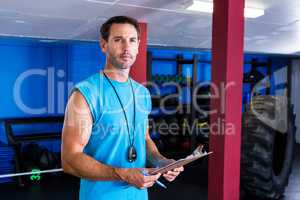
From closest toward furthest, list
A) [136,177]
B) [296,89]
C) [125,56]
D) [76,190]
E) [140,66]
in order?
[136,177]
[125,56]
[140,66]
[76,190]
[296,89]

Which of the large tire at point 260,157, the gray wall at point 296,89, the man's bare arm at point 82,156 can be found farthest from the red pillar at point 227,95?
the gray wall at point 296,89

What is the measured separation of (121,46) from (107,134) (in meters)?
0.30

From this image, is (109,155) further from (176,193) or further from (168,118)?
(168,118)

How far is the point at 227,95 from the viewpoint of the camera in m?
1.89

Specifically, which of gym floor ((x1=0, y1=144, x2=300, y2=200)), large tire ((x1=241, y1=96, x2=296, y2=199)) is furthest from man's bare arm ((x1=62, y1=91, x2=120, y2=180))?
gym floor ((x1=0, y1=144, x2=300, y2=200))

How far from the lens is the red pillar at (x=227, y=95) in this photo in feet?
6.12

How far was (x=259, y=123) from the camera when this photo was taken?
272 cm

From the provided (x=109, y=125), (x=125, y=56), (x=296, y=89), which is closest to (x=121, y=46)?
(x=125, y=56)

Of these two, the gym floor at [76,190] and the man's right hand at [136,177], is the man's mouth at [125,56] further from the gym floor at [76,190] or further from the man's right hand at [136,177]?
the gym floor at [76,190]

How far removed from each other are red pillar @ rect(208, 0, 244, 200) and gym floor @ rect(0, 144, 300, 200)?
46.9 inches

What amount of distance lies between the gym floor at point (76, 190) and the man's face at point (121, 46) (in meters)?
2.22

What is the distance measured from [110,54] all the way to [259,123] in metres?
2.04

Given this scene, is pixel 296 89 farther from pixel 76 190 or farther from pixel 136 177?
pixel 136 177

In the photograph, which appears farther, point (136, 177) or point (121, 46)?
point (121, 46)
